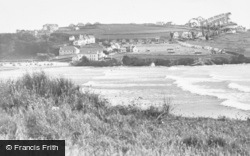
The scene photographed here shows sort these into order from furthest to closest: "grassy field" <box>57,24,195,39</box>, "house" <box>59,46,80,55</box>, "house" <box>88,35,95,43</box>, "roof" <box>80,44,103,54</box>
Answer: "grassy field" <box>57,24,195,39</box>, "house" <box>88,35,95,43</box>, "house" <box>59,46,80,55</box>, "roof" <box>80,44,103,54</box>

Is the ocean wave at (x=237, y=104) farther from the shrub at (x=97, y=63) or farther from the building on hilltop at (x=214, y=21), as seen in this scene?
the building on hilltop at (x=214, y=21)

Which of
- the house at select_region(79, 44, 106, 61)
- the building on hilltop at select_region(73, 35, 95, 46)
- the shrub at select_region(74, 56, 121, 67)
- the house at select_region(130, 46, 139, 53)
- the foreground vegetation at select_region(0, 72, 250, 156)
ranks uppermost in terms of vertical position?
the foreground vegetation at select_region(0, 72, 250, 156)

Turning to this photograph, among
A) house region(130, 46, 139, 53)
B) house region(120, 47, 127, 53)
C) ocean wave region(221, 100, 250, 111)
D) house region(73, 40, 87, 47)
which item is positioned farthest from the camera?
house region(73, 40, 87, 47)

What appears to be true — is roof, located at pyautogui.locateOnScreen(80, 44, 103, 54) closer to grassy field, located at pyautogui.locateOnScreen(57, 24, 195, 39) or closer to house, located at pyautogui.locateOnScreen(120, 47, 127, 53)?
house, located at pyautogui.locateOnScreen(120, 47, 127, 53)

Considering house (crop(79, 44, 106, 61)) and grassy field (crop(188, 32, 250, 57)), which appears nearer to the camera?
house (crop(79, 44, 106, 61))

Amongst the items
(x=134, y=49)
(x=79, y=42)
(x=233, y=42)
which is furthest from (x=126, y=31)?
(x=233, y=42)

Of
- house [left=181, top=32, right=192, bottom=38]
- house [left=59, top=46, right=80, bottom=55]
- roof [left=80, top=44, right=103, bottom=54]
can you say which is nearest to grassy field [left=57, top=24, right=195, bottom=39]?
house [left=181, top=32, right=192, bottom=38]
